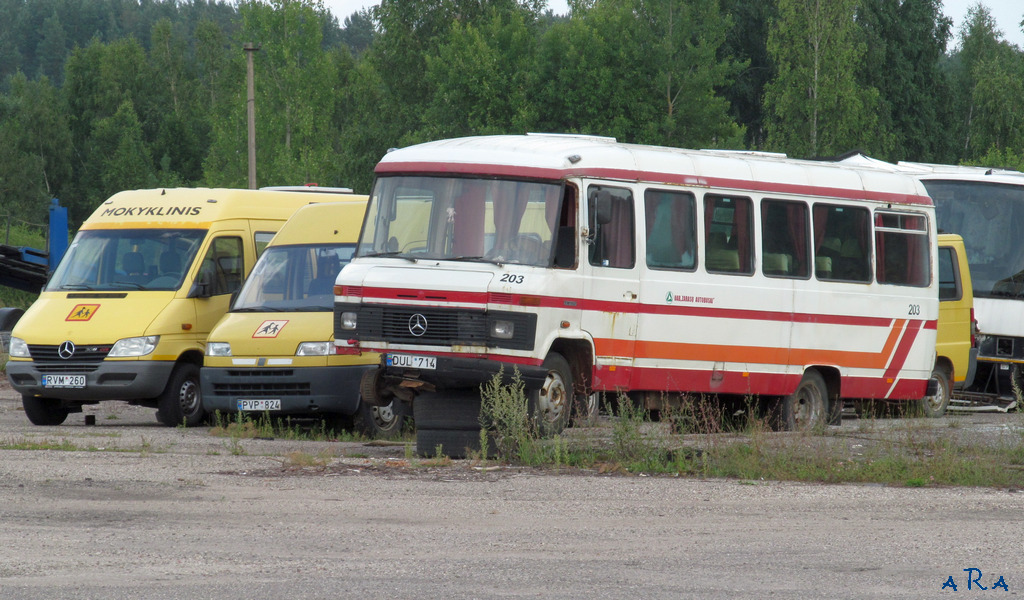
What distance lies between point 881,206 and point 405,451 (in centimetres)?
657

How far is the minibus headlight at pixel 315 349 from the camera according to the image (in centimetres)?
1458

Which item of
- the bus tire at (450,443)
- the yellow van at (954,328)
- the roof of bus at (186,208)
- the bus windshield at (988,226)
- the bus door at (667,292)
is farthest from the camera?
the bus windshield at (988,226)

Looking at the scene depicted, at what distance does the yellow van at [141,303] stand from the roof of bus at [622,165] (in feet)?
13.1

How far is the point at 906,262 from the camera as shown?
1609cm

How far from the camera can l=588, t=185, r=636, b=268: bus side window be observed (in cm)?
1261

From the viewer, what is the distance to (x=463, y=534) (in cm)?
839

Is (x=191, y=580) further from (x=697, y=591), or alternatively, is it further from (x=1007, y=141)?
(x=1007, y=141)

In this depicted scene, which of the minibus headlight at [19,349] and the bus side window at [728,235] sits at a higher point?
the bus side window at [728,235]

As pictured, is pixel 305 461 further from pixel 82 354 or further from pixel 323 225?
pixel 82 354

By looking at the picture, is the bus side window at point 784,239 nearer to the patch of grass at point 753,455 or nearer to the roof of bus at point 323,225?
the patch of grass at point 753,455

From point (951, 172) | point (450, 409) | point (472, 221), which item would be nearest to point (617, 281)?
point (472, 221)

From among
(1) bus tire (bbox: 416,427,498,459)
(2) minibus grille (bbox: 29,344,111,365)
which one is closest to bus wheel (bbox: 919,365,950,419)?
(1) bus tire (bbox: 416,427,498,459)

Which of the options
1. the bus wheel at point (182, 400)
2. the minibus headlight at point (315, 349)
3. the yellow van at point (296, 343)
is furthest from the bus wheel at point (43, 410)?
the minibus headlight at point (315, 349)

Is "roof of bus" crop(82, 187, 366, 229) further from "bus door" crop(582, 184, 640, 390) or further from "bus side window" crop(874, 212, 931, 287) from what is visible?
"bus side window" crop(874, 212, 931, 287)
